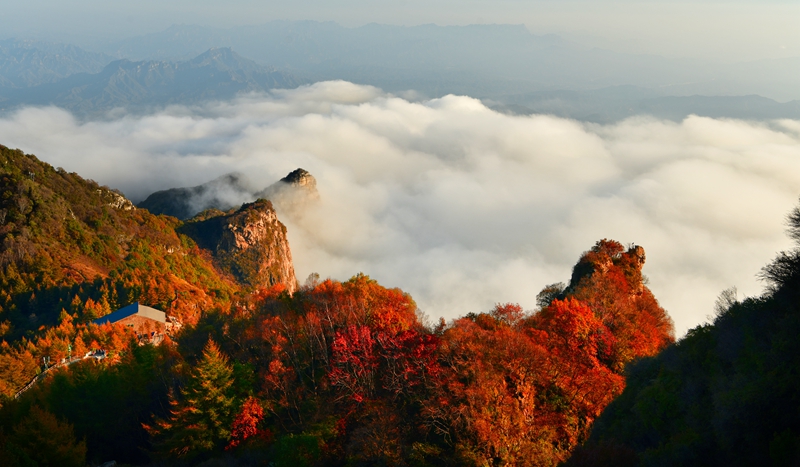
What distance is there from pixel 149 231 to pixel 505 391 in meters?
79.0

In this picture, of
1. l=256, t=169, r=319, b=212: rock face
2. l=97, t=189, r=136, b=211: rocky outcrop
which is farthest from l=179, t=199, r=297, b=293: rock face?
l=256, t=169, r=319, b=212: rock face

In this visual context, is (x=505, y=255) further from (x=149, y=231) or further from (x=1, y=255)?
(x=1, y=255)

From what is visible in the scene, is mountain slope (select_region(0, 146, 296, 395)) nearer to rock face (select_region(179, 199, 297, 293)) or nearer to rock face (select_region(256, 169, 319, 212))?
rock face (select_region(179, 199, 297, 293))

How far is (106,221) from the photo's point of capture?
244 ft

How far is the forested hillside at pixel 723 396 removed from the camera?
57.0 feet

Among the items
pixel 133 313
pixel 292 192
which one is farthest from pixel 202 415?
pixel 292 192

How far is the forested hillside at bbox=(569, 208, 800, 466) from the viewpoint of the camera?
57.0 ft

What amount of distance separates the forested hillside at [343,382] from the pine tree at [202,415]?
0.10 meters

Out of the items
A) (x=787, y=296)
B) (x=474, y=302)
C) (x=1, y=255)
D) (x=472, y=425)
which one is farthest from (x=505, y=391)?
(x=474, y=302)

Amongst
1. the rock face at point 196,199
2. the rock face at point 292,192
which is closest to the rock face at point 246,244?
the rock face at point 292,192

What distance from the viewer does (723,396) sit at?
18.8 metres

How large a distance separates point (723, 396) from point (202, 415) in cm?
2445

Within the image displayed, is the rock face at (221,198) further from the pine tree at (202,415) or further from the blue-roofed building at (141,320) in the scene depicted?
the pine tree at (202,415)

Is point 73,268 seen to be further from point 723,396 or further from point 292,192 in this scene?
point 292,192
